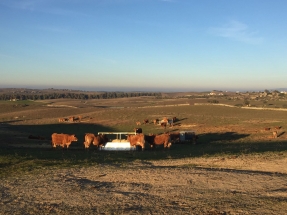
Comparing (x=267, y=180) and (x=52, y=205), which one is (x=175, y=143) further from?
(x=52, y=205)

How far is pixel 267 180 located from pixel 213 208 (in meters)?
4.09

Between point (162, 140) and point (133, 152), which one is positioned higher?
point (162, 140)

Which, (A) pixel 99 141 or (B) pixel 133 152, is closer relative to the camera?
(B) pixel 133 152

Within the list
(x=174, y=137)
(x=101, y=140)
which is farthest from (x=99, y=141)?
(x=174, y=137)

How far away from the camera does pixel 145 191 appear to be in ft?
33.3

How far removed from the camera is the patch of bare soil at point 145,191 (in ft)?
27.6

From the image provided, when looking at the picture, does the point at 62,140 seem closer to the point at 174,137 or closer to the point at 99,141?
the point at 99,141

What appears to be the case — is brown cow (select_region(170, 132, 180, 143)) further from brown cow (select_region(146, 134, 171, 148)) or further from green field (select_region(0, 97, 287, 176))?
brown cow (select_region(146, 134, 171, 148))

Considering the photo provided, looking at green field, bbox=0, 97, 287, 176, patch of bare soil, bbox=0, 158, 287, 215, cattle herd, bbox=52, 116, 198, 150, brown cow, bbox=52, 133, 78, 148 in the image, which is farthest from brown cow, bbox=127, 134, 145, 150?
patch of bare soil, bbox=0, 158, 287, 215

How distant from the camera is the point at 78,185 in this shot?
35.8ft

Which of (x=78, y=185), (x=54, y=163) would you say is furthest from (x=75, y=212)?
(x=54, y=163)

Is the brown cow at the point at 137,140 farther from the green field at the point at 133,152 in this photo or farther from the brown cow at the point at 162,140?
the brown cow at the point at 162,140

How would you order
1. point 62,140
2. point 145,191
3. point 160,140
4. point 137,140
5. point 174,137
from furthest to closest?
point 174,137 < point 160,140 < point 62,140 < point 137,140 < point 145,191

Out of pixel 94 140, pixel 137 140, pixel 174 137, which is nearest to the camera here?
pixel 137 140
